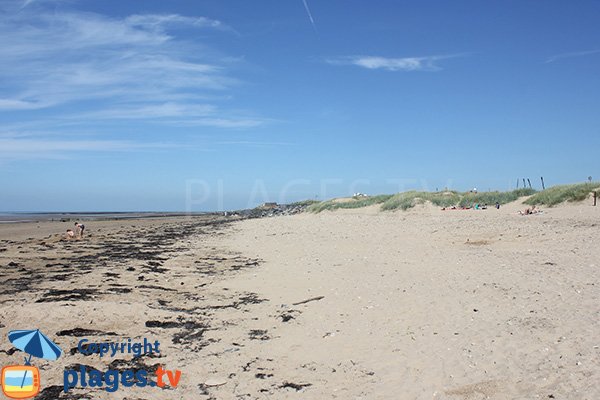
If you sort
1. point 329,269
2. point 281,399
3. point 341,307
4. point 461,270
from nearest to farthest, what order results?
1. point 281,399
2. point 341,307
3. point 461,270
4. point 329,269

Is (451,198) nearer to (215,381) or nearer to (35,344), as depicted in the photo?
(215,381)

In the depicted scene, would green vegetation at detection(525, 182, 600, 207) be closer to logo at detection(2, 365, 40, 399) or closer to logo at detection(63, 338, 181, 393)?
logo at detection(63, 338, 181, 393)

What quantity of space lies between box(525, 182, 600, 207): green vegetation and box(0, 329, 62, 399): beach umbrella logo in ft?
73.4

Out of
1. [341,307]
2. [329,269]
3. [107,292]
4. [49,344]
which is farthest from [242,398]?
[329,269]

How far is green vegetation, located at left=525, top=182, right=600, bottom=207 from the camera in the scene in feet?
69.3

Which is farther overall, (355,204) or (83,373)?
(355,204)

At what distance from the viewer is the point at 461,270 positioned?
8922 mm

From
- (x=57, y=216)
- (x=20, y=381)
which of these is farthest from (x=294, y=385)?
(x=57, y=216)

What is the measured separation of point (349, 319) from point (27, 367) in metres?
3.86

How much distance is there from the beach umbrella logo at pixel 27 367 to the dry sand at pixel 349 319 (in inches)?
4.4

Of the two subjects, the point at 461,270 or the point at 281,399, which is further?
the point at 461,270

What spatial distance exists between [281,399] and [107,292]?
5.07 m

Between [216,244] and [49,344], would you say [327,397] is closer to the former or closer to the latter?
[49,344]

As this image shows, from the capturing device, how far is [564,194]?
21.8 metres
